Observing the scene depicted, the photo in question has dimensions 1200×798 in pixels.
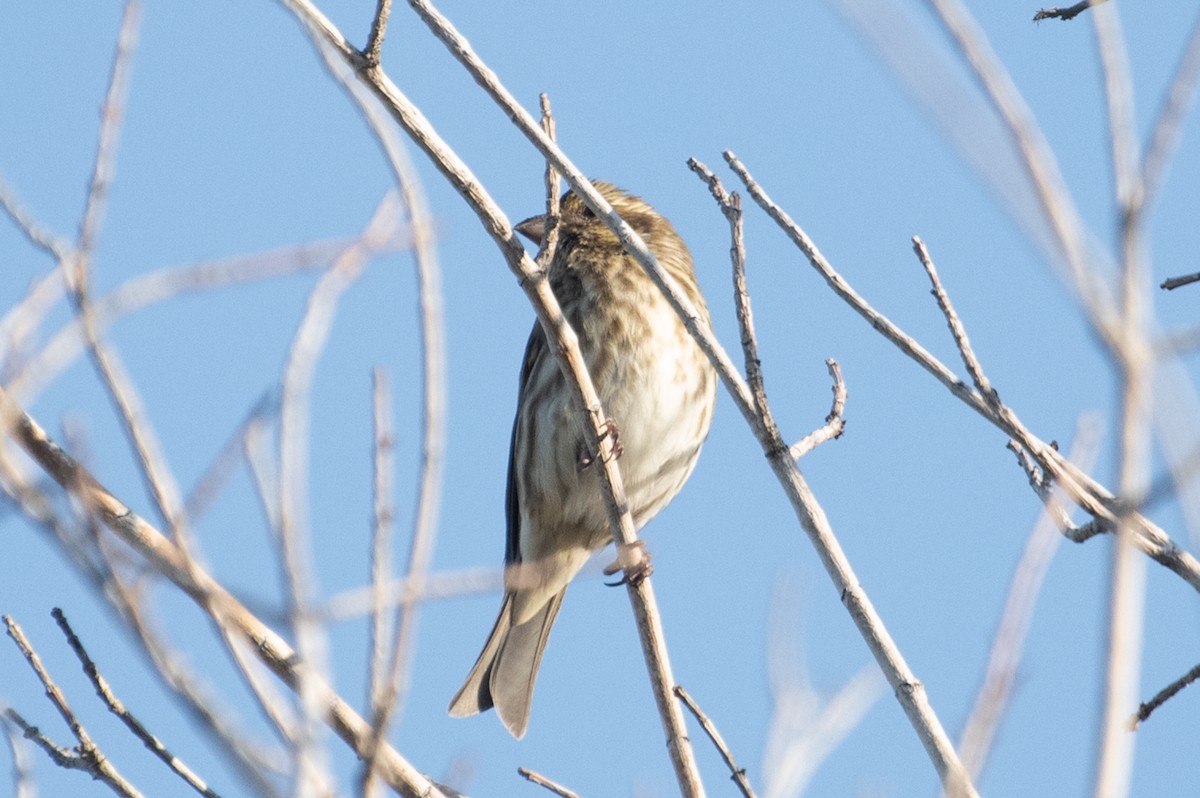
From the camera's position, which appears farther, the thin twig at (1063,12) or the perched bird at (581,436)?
the perched bird at (581,436)

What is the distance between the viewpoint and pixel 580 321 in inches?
226

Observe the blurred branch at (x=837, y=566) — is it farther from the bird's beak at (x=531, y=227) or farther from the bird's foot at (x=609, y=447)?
the bird's beak at (x=531, y=227)

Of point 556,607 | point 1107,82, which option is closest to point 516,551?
point 556,607

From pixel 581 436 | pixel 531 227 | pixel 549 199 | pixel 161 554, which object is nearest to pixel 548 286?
pixel 549 199

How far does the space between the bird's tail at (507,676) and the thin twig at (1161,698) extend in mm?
3430

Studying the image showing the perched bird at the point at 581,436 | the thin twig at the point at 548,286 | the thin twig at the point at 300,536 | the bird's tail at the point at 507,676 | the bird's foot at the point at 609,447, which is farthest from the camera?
the bird's tail at the point at 507,676

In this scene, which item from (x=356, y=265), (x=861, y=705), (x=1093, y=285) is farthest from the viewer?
(x=861, y=705)

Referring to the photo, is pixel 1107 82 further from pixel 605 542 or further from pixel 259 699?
pixel 605 542

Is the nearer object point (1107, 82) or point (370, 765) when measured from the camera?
point (1107, 82)

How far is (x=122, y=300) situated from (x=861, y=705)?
5.65ft

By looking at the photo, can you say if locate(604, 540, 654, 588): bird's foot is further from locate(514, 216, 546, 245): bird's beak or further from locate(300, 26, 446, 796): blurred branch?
locate(514, 216, 546, 245): bird's beak

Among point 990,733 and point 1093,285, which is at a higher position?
point 1093,285

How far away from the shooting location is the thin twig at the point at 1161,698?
263 cm

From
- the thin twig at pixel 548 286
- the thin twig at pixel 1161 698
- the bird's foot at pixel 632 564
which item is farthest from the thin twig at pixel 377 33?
the thin twig at pixel 1161 698
